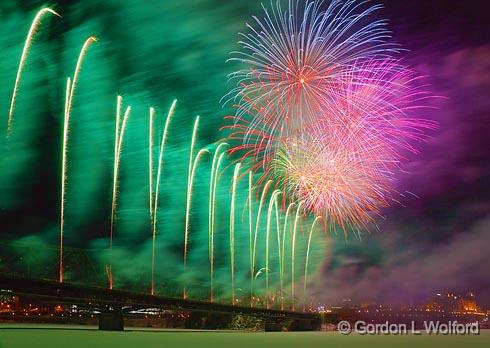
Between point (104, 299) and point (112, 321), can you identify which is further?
point (112, 321)

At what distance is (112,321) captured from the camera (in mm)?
49250

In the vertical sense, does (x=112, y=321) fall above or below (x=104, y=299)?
below

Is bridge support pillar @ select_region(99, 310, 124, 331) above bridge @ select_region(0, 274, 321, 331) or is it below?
below

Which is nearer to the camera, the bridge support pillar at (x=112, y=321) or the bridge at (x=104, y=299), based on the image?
the bridge at (x=104, y=299)

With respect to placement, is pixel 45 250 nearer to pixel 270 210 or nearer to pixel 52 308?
pixel 270 210

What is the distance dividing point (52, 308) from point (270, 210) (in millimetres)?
53954

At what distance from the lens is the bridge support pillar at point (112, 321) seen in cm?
4884

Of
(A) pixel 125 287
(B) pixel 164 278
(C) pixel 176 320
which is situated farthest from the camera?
(C) pixel 176 320

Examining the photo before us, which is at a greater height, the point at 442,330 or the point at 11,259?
the point at 11,259

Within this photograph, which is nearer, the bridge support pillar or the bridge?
the bridge

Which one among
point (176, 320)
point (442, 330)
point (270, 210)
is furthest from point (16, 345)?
point (176, 320)

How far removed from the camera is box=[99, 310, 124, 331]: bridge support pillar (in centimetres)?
4884

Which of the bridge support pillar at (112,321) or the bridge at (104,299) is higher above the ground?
the bridge at (104,299)

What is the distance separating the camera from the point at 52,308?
97.2m
